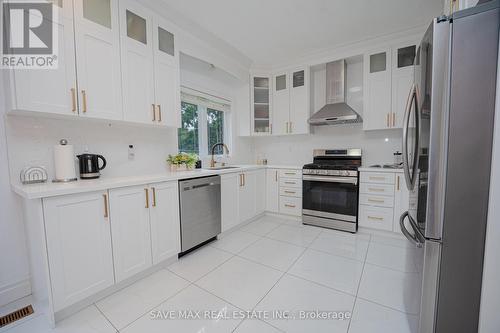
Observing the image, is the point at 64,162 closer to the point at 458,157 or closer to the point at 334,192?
the point at 458,157

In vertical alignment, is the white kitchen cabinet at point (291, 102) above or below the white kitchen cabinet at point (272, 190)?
above

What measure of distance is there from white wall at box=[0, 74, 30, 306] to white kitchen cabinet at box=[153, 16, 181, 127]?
115 cm

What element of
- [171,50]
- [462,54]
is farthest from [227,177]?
[462,54]

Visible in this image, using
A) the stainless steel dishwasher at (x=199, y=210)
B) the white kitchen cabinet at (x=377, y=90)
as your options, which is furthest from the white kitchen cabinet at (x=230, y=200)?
the white kitchen cabinet at (x=377, y=90)

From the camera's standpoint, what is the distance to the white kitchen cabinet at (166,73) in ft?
7.15

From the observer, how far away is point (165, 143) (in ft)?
8.64

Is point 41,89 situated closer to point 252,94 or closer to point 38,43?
point 38,43

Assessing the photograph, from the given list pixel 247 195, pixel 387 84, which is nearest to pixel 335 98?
pixel 387 84

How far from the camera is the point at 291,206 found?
3408mm

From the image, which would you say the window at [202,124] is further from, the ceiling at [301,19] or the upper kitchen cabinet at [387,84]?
the upper kitchen cabinet at [387,84]

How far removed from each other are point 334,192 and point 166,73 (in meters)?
2.69

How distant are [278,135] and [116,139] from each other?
2.60 meters

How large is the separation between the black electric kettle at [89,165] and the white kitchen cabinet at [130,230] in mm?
437

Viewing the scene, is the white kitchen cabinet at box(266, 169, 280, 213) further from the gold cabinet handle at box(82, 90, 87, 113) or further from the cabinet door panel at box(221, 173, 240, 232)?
the gold cabinet handle at box(82, 90, 87, 113)
